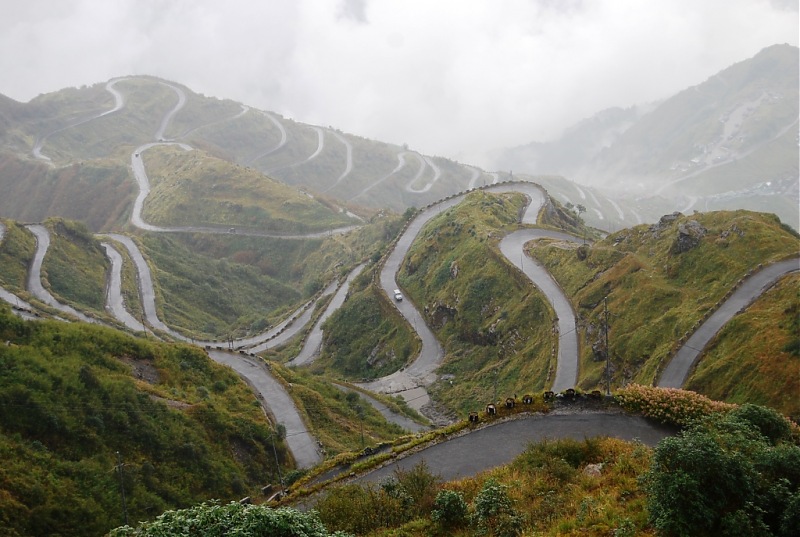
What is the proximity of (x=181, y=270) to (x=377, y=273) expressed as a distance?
44998 mm

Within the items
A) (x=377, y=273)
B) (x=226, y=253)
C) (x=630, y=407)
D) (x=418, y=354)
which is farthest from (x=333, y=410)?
(x=226, y=253)

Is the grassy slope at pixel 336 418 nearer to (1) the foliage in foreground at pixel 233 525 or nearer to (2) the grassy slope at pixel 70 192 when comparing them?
(1) the foliage in foreground at pixel 233 525

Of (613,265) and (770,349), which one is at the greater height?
(613,265)

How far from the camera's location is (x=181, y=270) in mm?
115125

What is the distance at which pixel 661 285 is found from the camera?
53031mm

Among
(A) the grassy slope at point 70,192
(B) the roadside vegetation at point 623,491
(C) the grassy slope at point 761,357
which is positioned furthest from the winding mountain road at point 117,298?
(C) the grassy slope at point 761,357

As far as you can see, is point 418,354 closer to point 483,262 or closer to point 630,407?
point 483,262

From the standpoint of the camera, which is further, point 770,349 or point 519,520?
point 770,349

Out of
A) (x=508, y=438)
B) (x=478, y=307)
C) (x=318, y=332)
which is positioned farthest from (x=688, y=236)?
(x=318, y=332)

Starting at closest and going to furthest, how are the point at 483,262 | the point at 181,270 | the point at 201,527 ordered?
1. the point at 201,527
2. the point at 483,262
3. the point at 181,270

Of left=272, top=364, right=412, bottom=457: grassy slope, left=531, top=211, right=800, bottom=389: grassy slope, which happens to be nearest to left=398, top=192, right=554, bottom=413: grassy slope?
left=531, top=211, right=800, bottom=389: grassy slope

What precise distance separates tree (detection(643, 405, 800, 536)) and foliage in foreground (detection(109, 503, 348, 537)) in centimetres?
1025

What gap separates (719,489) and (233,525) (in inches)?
579

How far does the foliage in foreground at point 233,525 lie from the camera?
674 inches
